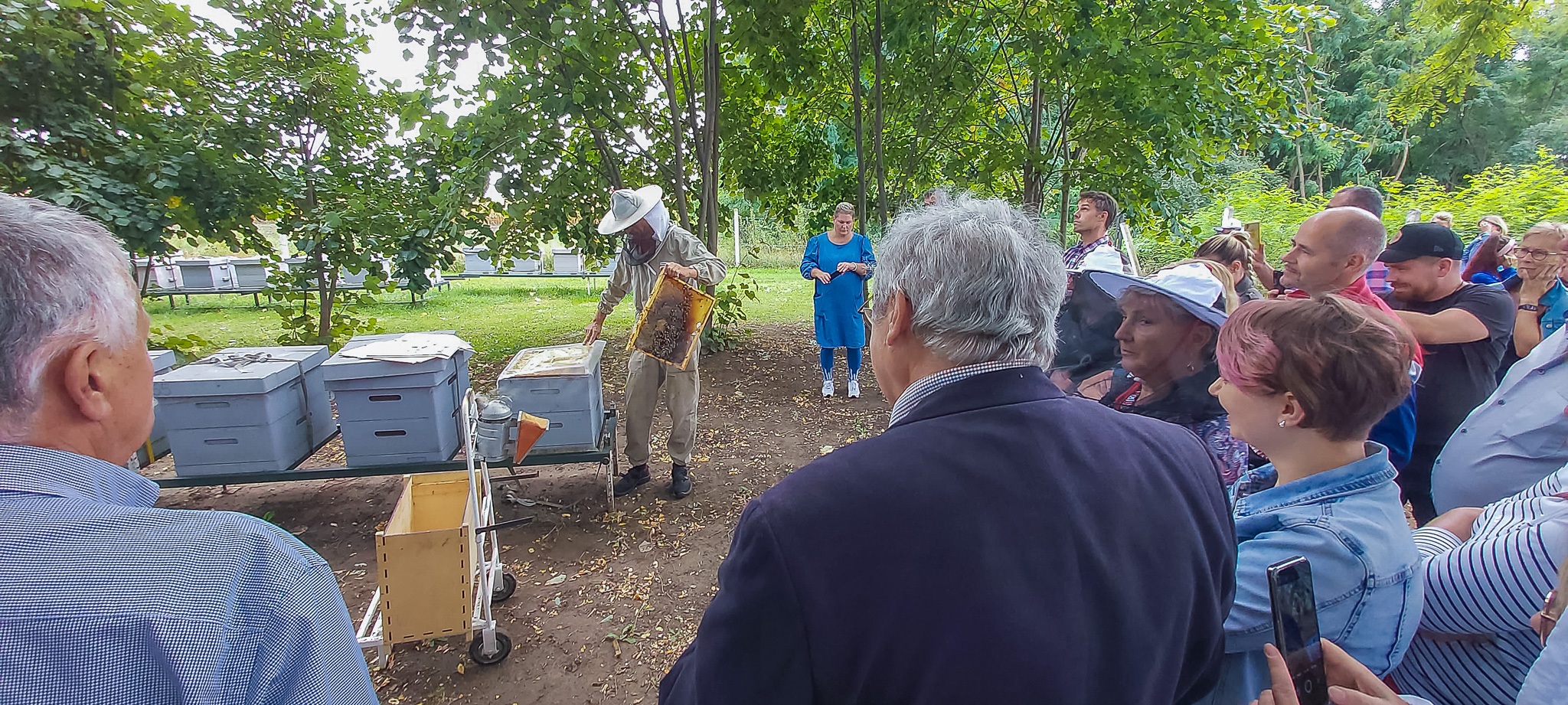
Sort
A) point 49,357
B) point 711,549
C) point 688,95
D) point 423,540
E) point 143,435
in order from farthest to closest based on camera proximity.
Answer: point 688,95 → point 711,549 → point 423,540 → point 143,435 → point 49,357

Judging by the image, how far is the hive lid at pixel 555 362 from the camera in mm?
4070

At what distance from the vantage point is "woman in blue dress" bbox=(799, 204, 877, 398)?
22.8ft

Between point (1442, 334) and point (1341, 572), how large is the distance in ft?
8.18

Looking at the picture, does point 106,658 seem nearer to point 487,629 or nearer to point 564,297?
point 487,629

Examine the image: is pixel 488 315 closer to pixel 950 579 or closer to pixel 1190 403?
pixel 1190 403

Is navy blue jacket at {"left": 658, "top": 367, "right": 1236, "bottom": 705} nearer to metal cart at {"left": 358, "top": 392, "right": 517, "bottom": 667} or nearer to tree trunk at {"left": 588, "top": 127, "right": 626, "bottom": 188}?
metal cart at {"left": 358, "top": 392, "right": 517, "bottom": 667}

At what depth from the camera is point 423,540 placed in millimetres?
2869

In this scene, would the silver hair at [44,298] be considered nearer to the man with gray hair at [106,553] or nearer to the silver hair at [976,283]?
the man with gray hair at [106,553]

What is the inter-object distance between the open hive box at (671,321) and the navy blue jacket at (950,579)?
3.40 m

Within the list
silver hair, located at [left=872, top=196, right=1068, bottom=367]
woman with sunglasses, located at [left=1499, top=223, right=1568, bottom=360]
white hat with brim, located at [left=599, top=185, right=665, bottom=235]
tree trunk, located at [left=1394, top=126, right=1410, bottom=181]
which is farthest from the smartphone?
tree trunk, located at [left=1394, top=126, right=1410, bottom=181]

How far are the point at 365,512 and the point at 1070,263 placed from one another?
5106mm

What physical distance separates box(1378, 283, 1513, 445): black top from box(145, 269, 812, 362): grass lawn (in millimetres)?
9033

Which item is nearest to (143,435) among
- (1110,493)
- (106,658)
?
(106,658)

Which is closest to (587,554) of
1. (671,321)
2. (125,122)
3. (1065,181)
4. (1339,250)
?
(671,321)
